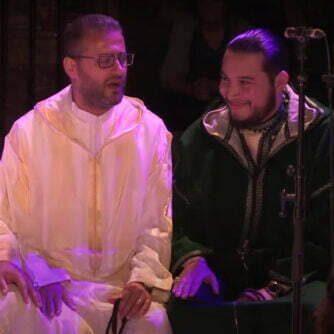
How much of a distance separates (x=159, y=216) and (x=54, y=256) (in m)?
0.66

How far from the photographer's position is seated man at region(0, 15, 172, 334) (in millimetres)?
5648

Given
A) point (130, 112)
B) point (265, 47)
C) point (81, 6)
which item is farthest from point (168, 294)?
point (81, 6)

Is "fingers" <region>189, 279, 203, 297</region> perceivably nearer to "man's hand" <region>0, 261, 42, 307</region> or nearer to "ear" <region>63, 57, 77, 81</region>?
"man's hand" <region>0, 261, 42, 307</region>

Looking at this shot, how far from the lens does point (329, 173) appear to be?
5.69m

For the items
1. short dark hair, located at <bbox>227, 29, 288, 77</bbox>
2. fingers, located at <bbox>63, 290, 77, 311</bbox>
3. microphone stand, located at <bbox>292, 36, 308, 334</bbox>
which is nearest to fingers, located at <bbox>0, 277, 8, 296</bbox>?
fingers, located at <bbox>63, 290, 77, 311</bbox>

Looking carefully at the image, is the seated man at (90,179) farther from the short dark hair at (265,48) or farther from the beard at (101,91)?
the short dark hair at (265,48)

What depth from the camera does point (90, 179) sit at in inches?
225

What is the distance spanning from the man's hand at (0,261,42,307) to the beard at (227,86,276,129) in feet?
5.09

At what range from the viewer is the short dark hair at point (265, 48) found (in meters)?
5.73

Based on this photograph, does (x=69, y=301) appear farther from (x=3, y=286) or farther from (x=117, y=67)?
(x=117, y=67)

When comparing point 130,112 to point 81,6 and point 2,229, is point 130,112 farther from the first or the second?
point 81,6

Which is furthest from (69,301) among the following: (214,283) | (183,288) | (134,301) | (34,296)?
(214,283)

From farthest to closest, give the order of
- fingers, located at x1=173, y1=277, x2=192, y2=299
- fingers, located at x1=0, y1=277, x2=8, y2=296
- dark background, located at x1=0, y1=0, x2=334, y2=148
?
dark background, located at x1=0, y1=0, x2=334, y2=148 → fingers, located at x1=173, y1=277, x2=192, y2=299 → fingers, located at x1=0, y1=277, x2=8, y2=296

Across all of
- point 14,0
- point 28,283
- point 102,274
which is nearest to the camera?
point 28,283
